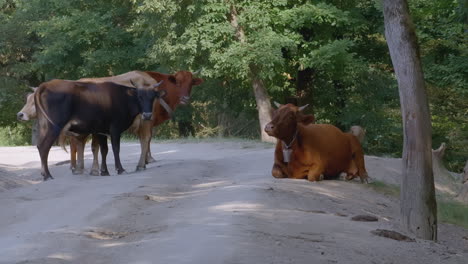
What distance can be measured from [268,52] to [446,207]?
1378 cm

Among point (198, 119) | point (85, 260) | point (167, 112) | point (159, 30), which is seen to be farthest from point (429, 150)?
point (198, 119)

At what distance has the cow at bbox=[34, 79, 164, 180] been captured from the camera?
1628cm

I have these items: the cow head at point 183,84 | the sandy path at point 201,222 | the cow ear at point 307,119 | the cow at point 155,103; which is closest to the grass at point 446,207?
the sandy path at point 201,222

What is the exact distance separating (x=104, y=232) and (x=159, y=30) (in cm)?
2239

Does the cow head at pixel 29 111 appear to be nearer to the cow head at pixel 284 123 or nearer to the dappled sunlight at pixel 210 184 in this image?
the dappled sunlight at pixel 210 184

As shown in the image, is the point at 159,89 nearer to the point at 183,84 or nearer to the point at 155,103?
the point at 155,103

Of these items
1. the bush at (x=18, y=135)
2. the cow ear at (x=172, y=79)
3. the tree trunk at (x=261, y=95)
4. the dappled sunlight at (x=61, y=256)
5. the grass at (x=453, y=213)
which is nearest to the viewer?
the dappled sunlight at (x=61, y=256)

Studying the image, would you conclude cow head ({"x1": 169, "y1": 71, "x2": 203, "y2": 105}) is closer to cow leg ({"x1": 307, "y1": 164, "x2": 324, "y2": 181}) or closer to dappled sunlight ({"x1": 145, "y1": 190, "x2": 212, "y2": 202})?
cow leg ({"x1": 307, "y1": 164, "x2": 324, "y2": 181})

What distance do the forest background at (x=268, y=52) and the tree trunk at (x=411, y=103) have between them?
10.3 meters

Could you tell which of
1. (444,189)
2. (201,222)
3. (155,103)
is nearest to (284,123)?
(155,103)

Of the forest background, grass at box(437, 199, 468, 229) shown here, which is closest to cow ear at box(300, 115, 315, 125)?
grass at box(437, 199, 468, 229)

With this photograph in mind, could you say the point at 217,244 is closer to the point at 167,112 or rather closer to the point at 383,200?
the point at 383,200

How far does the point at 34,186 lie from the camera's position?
1470 centimetres

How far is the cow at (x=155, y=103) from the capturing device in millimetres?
17266
